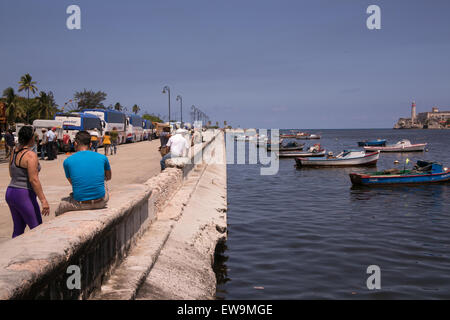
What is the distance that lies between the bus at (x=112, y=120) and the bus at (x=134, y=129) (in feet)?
6.47

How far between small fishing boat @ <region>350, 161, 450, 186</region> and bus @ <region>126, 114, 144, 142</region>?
1267 inches

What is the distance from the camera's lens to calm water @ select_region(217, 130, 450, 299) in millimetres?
9188

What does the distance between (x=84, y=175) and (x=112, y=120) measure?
133 ft

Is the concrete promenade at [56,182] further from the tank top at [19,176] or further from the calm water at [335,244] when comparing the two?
the calm water at [335,244]

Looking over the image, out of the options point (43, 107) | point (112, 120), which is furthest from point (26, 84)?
point (112, 120)

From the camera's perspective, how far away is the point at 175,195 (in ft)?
39.4

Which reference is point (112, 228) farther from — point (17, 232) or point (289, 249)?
point (289, 249)

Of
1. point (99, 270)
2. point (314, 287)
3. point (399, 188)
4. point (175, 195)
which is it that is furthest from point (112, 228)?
point (399, 188)

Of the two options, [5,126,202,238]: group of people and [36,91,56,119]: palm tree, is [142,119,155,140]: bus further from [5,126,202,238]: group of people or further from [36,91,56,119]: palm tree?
[5,126,202,238]: group of people

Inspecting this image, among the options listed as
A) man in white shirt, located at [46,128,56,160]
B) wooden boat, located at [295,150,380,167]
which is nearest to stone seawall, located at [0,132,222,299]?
man in white shirt, located at [46,128,56,160]

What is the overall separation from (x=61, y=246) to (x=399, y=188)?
79.1 ft

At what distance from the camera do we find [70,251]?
3914mm

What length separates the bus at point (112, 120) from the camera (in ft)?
140

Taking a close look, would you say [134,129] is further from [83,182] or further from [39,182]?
[83,182]
